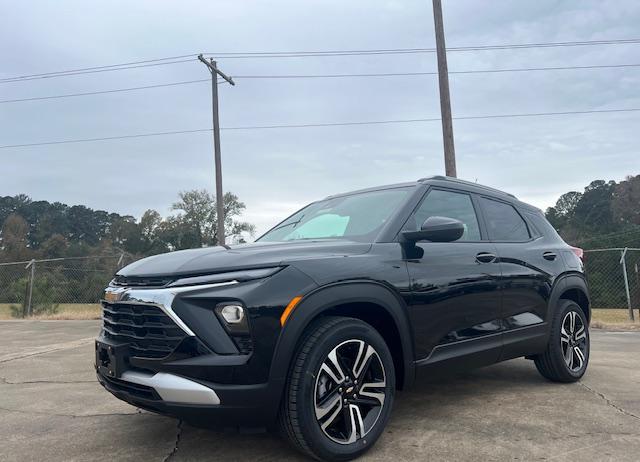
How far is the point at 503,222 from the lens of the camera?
447 cm

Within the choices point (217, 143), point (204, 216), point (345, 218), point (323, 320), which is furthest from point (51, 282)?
point (204, 216)

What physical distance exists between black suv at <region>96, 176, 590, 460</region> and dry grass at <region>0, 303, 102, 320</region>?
9.96 m

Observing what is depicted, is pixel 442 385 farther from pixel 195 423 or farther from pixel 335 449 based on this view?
pixel 195 423

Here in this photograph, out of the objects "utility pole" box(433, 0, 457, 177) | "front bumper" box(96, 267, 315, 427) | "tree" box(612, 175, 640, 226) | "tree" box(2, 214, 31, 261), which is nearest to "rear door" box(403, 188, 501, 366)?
"front bumper" box(96, 267, 315, 427)

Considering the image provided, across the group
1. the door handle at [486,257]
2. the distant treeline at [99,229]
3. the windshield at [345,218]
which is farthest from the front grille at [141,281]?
the distant treeline at [99,229]

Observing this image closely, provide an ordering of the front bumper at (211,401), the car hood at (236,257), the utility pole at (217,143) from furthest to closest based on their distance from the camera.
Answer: the utility pole at (217,143)
the car hood at (236,257)
the front bumper at (211,401)

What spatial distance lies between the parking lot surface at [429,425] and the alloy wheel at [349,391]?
0.21 m

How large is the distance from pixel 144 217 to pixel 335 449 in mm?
66535

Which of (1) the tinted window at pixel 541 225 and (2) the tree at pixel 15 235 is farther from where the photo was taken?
(2) the tree at pixel 15 235

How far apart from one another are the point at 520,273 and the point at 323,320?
2.06 m

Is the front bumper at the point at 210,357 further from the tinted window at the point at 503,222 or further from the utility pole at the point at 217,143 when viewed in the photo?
the utility pole at the point at 217,143

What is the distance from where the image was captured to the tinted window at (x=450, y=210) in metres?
3.70

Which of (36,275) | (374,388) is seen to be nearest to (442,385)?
(374,388)

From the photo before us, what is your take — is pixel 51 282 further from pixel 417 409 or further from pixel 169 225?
pixel 169 225
